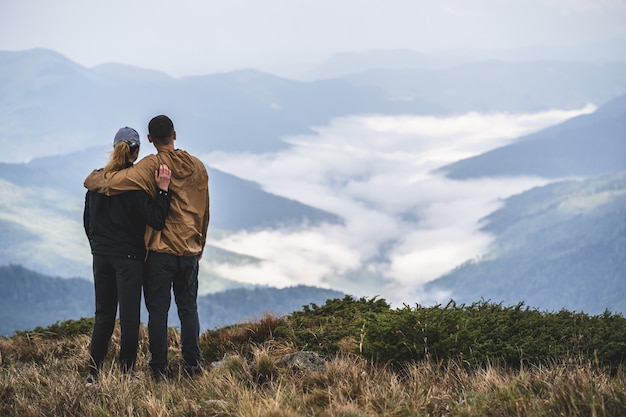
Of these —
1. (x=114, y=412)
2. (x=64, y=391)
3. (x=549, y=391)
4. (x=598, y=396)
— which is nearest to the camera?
(x=598, y=396)

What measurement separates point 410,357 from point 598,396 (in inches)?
104

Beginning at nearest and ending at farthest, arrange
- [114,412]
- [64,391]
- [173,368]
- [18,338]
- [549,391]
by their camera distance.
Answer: [549,391]
[114,412]
[64,391]
[173,368]
[18,338]

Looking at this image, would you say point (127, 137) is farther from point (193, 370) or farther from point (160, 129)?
point (193, 370)

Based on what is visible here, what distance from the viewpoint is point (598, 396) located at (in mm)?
6305

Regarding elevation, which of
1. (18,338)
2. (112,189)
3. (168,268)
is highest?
(112,189)

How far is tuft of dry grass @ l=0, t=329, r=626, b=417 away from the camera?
6.49 m

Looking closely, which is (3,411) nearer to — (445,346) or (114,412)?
(114,412)

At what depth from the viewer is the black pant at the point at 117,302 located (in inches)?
330

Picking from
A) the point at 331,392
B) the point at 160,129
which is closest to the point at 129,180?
the point at 160,129

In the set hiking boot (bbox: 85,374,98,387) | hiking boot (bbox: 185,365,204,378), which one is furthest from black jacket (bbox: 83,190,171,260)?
hiking boot (bbox: 185,365,204,378)

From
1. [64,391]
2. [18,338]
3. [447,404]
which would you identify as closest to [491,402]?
[447,404]

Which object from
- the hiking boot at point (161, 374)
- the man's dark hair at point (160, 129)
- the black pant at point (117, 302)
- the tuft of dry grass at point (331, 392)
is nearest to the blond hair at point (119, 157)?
the man's dark hair at point (160, 129)

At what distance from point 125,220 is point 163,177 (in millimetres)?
601

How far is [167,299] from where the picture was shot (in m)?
8.60
